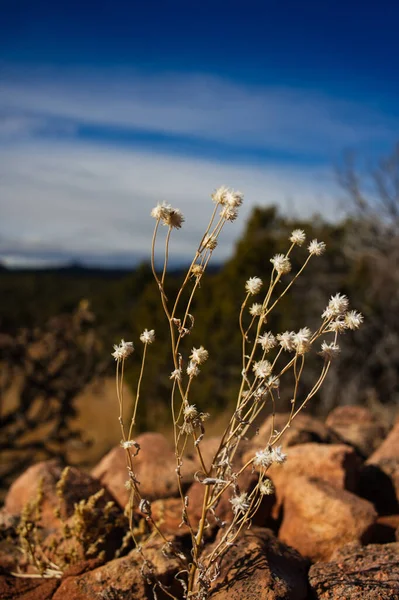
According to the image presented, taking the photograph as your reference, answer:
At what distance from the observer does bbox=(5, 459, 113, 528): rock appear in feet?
12.5

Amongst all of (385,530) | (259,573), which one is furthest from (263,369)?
(385,530)

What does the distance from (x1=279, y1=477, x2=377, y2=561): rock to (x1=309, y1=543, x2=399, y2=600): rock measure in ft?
0.79

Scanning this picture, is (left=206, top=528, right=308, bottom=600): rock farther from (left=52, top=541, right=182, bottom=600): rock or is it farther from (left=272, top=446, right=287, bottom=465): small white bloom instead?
(left=272, top=446, right=287, bottom=465): small white bloom

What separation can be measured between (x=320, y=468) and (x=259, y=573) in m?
1.37

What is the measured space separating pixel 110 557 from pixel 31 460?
8044 mm

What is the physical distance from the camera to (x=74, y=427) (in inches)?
608

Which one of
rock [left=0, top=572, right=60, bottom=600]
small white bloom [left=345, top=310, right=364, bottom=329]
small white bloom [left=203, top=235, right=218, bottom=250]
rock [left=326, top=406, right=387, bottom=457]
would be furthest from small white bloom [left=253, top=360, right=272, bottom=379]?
rock [left=326, top=406, right=387, bottom=457]

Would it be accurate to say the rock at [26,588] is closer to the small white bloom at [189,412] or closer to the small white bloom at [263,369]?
the small white bloom at [189,412]

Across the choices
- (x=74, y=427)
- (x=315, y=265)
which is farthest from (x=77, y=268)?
(x=315, y=265)

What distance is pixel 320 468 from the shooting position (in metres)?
4.01

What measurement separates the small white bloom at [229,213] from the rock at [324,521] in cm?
202

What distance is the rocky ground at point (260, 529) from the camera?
110 inches

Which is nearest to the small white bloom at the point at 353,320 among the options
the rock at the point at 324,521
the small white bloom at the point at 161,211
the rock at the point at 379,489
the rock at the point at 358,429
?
the small white bloom at the point at 161,211

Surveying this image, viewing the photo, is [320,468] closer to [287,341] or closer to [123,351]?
[287,341]
